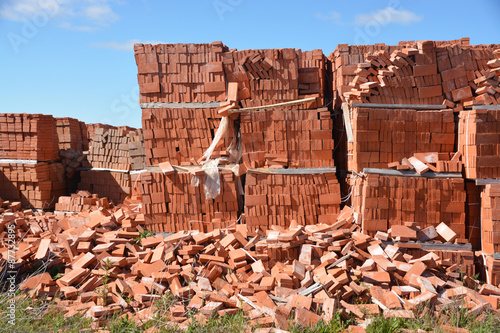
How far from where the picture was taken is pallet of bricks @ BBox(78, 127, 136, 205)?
1388 cm

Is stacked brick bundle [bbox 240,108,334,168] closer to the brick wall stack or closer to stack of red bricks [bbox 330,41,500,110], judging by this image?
stack of red bricks [bbox 330,41,500,110]

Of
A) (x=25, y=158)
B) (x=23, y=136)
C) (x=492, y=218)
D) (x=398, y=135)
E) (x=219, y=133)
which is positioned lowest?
(x=492, y=218)

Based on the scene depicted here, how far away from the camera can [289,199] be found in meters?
8.52

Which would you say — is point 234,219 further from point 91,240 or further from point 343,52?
point 343,52

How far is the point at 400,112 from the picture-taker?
26.1 ft

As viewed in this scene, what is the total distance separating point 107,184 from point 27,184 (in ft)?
8.27

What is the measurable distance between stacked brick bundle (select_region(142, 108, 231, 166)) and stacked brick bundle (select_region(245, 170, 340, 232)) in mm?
1309

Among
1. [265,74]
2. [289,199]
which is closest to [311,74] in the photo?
[265,74]

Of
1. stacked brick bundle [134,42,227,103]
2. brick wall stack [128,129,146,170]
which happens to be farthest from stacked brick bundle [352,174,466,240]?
brick wall stack [128,129,146,170]

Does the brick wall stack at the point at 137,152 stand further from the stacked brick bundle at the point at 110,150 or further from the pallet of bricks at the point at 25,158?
the pallet of bricks at the point at 25,158

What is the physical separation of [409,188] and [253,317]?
4.07 m

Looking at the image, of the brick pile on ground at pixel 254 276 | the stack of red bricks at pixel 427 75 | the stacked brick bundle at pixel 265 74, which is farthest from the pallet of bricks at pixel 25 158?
the stack of red bricks at pixel 427 75

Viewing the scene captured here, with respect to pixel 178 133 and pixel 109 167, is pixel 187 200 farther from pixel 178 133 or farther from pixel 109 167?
pixel 109 167

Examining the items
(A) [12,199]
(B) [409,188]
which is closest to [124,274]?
(B) [409,188]
